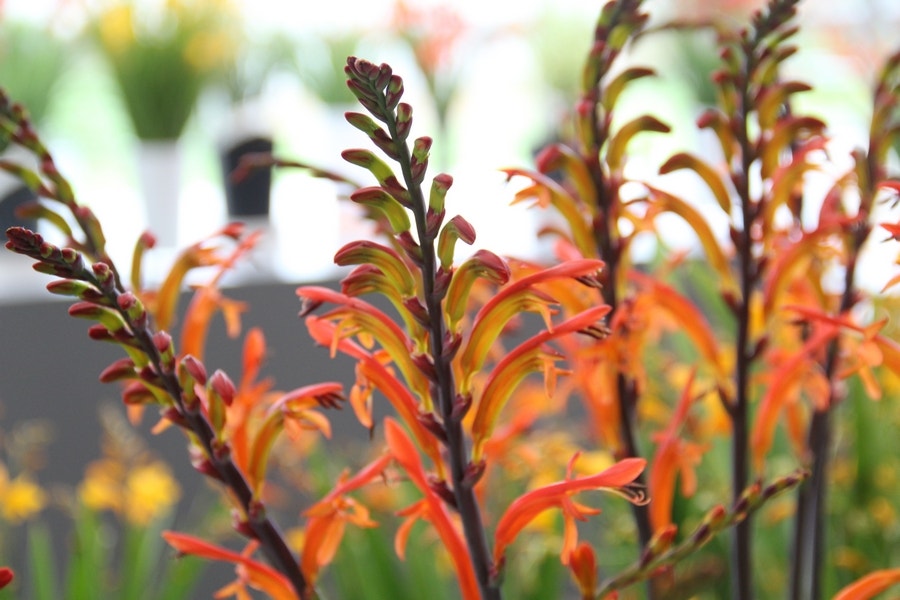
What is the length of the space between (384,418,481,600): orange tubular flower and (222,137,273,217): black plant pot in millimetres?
896

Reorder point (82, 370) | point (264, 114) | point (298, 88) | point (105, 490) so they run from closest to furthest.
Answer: point (105, 490), point (82, 370), point (264, 114), point (298, 88)

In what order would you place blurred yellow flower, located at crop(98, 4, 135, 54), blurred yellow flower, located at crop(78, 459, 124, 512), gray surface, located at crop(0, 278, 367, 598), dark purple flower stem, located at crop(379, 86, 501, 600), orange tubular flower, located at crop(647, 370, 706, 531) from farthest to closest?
blurred yellow flower, located at crop(98, 4, 135, 54) < gray surface, located at crop(0, 278, 367, 598) < blurred yellow flower, located at crop(78, 459, 124, 512) < orange tubular flower, located at crop(647, 370, 706, 531) < dark purple flower stem, located at crop(379, 86, 501, 600)

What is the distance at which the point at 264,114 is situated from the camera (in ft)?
Result: 4.08

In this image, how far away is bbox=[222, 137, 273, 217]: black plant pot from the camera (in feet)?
3.73

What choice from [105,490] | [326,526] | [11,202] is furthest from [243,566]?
[11,202]

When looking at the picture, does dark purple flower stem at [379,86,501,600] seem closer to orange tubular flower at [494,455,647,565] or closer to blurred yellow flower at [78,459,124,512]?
orange tubular flower at [494,455,647,565]

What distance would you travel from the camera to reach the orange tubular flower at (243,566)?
258mm

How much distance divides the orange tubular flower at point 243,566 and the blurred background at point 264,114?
0.63 m

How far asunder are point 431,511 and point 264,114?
3.43ft

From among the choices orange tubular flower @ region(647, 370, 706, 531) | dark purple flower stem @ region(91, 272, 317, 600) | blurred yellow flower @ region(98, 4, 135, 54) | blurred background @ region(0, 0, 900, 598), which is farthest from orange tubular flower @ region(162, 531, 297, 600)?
blurred yellow flower @ region(98, 4, 135, 54)

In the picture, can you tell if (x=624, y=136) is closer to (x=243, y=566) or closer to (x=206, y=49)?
(x=243, y=566)

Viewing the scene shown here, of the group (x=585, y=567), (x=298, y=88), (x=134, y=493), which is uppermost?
(x=298, y=88)

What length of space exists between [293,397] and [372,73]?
0.33ft

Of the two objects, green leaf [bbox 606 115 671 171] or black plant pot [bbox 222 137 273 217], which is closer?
green leaf [bbox 606 115 671 171]
